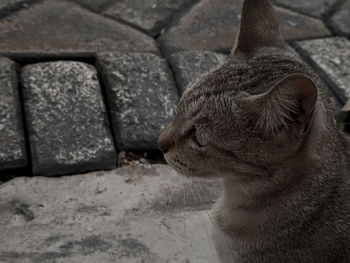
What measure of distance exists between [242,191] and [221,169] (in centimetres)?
12

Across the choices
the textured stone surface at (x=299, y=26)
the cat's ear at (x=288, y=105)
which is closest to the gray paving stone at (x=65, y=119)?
the cat's ear at (x=288, y=105)

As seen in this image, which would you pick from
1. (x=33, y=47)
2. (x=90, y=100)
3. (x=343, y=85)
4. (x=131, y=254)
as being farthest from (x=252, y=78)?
(x=33, y=47)

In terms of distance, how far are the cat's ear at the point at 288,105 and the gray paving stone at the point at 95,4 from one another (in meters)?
2.16

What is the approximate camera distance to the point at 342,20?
350 cm

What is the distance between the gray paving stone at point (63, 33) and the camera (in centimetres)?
286

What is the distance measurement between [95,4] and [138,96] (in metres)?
1.04

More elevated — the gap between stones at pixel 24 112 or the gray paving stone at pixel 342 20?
the gray paving stone at pixel 342 20

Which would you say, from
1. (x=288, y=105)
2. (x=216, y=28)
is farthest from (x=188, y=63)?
(x=288, y=105)

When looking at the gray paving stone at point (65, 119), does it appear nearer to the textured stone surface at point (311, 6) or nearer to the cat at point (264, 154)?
the cat at point (264, 154)

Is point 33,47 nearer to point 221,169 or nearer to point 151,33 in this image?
point 151,33

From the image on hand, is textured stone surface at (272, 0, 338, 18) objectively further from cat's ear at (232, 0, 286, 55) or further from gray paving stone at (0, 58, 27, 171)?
gray paving stone at (0, 58, 27, 171)

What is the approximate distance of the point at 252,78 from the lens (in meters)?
1.54

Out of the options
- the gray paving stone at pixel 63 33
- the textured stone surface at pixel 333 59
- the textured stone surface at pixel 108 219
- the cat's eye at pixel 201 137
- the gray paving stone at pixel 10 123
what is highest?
the cat's eye at pixel 201 137

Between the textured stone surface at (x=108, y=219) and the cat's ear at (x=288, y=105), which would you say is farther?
the textured stone surface at (x=108, y=219)
